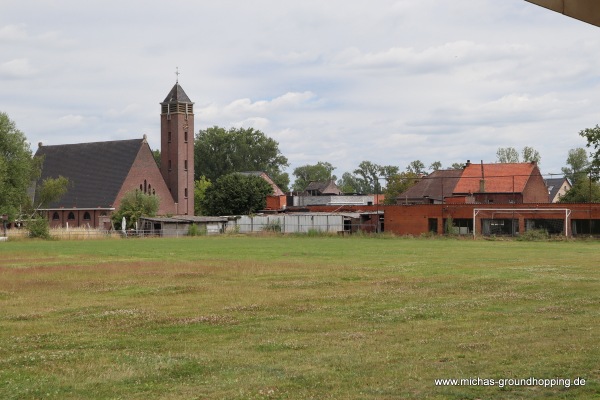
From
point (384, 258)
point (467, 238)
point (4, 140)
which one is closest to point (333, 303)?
point (384, 258)

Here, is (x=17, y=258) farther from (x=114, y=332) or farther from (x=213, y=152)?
(x=213, y=152)

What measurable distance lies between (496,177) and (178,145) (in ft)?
173

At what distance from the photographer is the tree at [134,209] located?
9669cm

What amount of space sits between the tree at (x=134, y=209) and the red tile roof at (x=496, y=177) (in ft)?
121

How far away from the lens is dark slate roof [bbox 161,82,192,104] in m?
132

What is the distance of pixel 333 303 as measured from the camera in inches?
858

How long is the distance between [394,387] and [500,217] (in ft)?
227

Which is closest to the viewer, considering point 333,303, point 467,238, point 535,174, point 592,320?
point 592,320

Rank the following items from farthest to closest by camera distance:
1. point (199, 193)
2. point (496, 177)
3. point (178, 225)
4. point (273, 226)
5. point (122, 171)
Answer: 1. point (199, 193)
2. point (122, 171)
3. point (496, 177)
4. point (178, 225)
5. point (273, 226)

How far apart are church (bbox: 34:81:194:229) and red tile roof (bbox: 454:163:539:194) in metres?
44.2

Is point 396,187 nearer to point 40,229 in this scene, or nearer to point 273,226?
point 273,226

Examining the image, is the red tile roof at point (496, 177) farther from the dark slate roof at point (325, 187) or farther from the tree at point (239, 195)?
the dark slate roof at point (325, 187)

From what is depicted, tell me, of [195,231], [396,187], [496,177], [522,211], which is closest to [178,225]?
[195,231]

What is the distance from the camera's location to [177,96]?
432 ft
